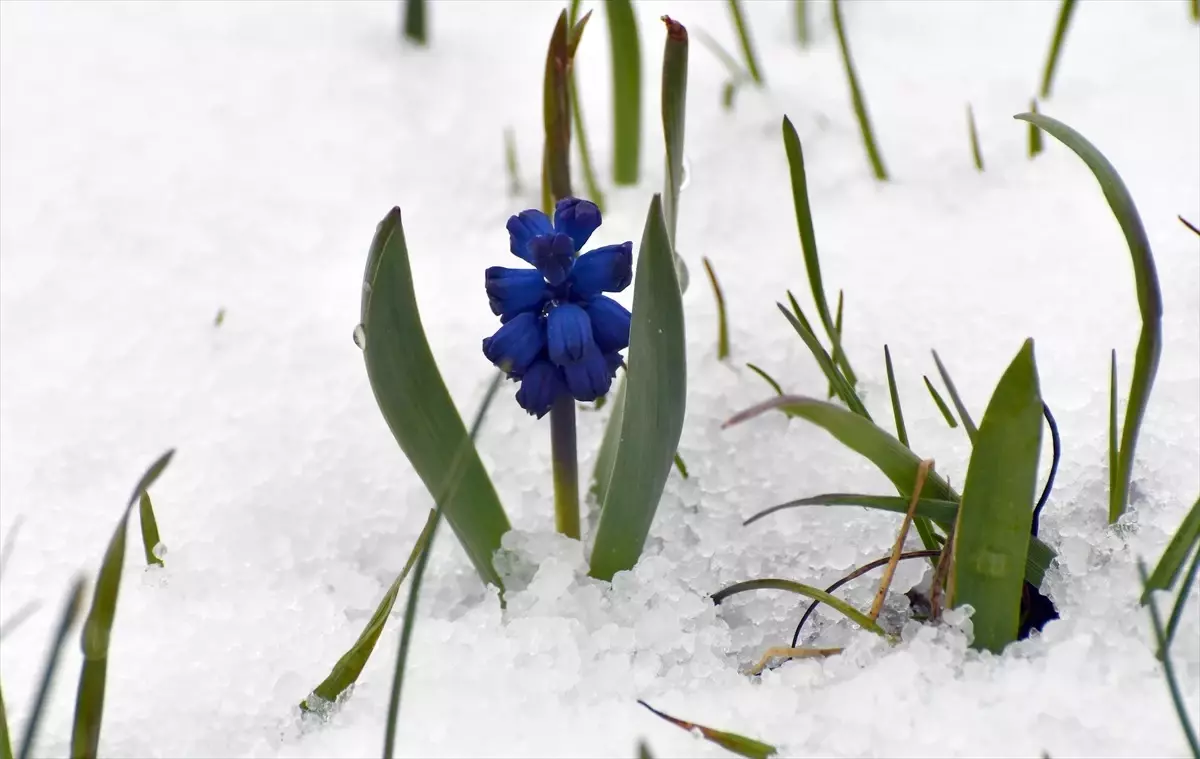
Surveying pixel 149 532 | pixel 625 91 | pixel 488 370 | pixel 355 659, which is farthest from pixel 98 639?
pixel 625 91

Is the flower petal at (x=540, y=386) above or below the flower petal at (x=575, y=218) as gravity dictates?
below

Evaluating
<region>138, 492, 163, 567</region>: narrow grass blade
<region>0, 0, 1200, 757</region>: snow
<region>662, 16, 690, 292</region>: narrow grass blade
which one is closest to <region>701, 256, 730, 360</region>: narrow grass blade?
<region>0, 0, 1200, 757</region>: snow

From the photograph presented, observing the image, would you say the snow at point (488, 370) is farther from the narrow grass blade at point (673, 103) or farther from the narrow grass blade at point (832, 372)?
the narrow grass blade at point (673, 103)

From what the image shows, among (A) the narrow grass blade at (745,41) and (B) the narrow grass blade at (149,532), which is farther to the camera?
(A) the narrow grass blade at (745,41)

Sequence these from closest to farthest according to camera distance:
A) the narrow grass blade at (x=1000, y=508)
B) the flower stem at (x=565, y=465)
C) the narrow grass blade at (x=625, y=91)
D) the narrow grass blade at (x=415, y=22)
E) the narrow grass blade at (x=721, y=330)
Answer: the narrow grass blade at (x=1000, y=508), the flower stem at (x=565, y=465), the narrow grass blade at (x=721, y=330), the narrow grass blade at (x=625, y=91), the narrow grass blade at (x=415, y=22)

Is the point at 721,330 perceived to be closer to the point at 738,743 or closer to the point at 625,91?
the point at 625,91

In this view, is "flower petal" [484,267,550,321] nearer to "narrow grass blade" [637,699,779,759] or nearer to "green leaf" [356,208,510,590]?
"green leaf" [356,208,510,590]

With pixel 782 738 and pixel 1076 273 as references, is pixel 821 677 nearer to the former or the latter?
pixel 782 738

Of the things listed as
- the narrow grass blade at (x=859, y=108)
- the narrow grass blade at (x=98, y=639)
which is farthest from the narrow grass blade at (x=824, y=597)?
the narrow grass blade at (x=859, y=108)

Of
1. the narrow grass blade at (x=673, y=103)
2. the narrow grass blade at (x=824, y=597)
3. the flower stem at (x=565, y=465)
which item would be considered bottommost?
the narrow grass blade at (x=824, y=597)
